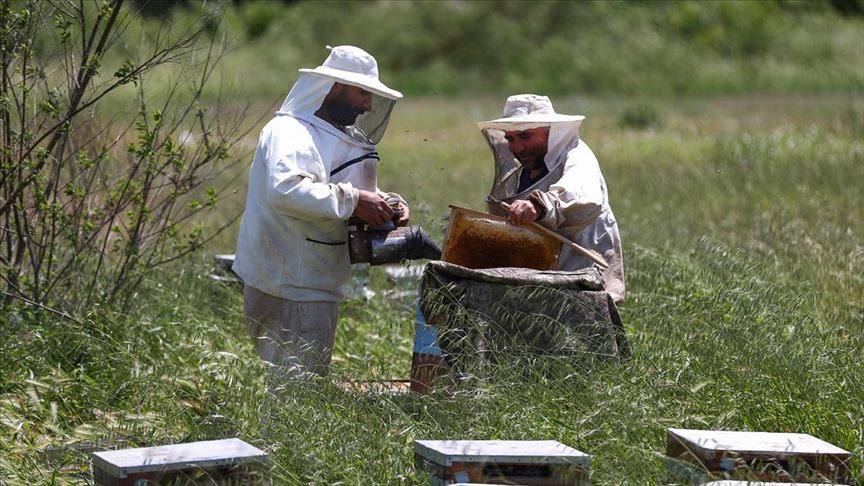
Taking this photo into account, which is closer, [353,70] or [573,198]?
[573,198]

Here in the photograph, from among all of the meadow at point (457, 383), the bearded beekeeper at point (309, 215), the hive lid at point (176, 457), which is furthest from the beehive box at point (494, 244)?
the hive lid at point (176, 457)

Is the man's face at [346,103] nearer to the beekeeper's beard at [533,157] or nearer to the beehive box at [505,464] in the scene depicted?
the beekeeper's beard at [533,157]

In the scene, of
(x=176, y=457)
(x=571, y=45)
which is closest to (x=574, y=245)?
(x=176, y=457)

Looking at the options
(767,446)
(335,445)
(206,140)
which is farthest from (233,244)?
(767,446)

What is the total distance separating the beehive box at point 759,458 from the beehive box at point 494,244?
1742 millimetres

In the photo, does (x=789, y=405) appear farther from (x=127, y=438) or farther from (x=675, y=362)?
(x=127, y=438)

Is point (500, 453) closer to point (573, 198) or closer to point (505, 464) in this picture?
point (505, 464)

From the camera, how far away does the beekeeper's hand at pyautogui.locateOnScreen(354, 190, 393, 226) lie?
20.5 feet

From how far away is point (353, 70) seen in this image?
6.48m

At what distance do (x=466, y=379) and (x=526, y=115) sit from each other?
1552 millimetres

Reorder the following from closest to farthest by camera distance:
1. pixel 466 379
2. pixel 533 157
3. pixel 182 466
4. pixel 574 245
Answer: pixel 182 466 → pixel 466 379 → pixel 574 245 → pixel 533 157

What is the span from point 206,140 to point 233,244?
334 centimetres

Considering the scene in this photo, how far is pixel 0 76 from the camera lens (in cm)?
780

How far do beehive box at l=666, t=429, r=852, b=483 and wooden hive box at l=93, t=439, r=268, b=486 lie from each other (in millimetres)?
1441
